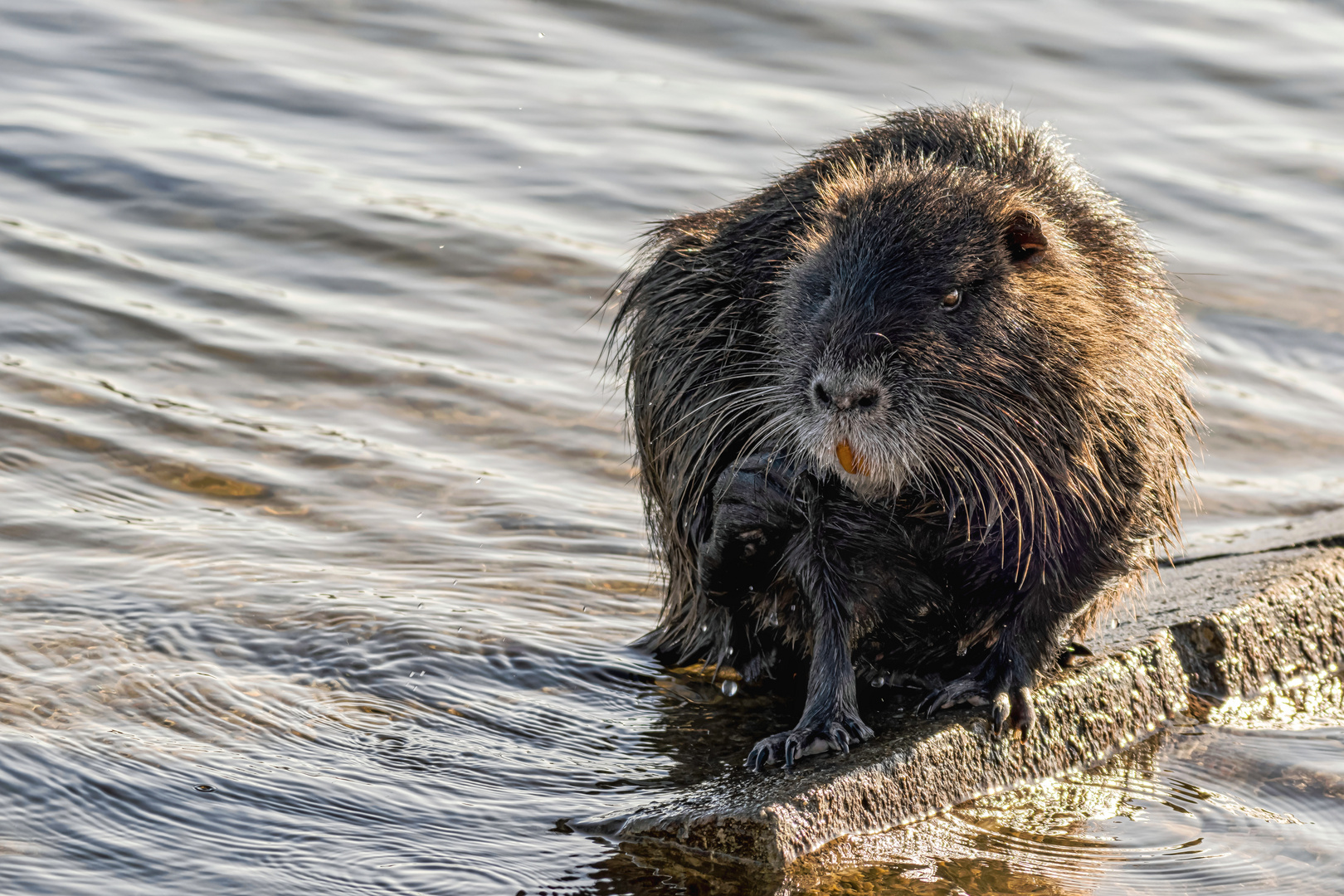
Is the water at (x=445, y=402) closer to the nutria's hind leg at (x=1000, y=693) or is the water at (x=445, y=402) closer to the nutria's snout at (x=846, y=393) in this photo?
the nutria's hind leg at (x=1000, y=693)

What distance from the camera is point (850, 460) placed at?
11.6 ft

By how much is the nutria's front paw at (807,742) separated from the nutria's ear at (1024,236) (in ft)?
3.59

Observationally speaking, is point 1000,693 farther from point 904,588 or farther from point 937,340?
point 937,340

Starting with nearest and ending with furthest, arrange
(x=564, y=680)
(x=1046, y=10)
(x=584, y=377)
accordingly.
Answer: (x=564, y=680), (x=584, y=377), (x=1046, y=10)

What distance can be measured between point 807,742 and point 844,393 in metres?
0.81

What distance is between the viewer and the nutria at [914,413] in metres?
3.56

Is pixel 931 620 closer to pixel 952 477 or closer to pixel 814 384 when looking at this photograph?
pixel 952 477

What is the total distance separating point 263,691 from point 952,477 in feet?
5.75

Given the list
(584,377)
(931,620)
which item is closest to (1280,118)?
(584,377)

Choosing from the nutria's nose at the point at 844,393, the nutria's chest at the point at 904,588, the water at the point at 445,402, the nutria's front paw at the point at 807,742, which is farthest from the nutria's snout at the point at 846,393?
the water at the point at 445,402

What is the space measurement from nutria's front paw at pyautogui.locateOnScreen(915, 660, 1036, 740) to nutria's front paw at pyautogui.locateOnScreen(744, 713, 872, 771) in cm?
23

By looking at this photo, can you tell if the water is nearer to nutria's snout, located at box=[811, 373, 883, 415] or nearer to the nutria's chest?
the nutria's chest

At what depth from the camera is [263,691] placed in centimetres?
411

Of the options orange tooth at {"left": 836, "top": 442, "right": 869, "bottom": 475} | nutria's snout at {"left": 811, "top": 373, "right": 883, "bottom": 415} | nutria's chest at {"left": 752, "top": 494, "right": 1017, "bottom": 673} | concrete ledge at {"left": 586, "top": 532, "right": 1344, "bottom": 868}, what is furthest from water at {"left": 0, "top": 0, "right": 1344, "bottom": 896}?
nutria's snout at {"left": 811, "top": 373, "right": 883, "bottom": 415}
